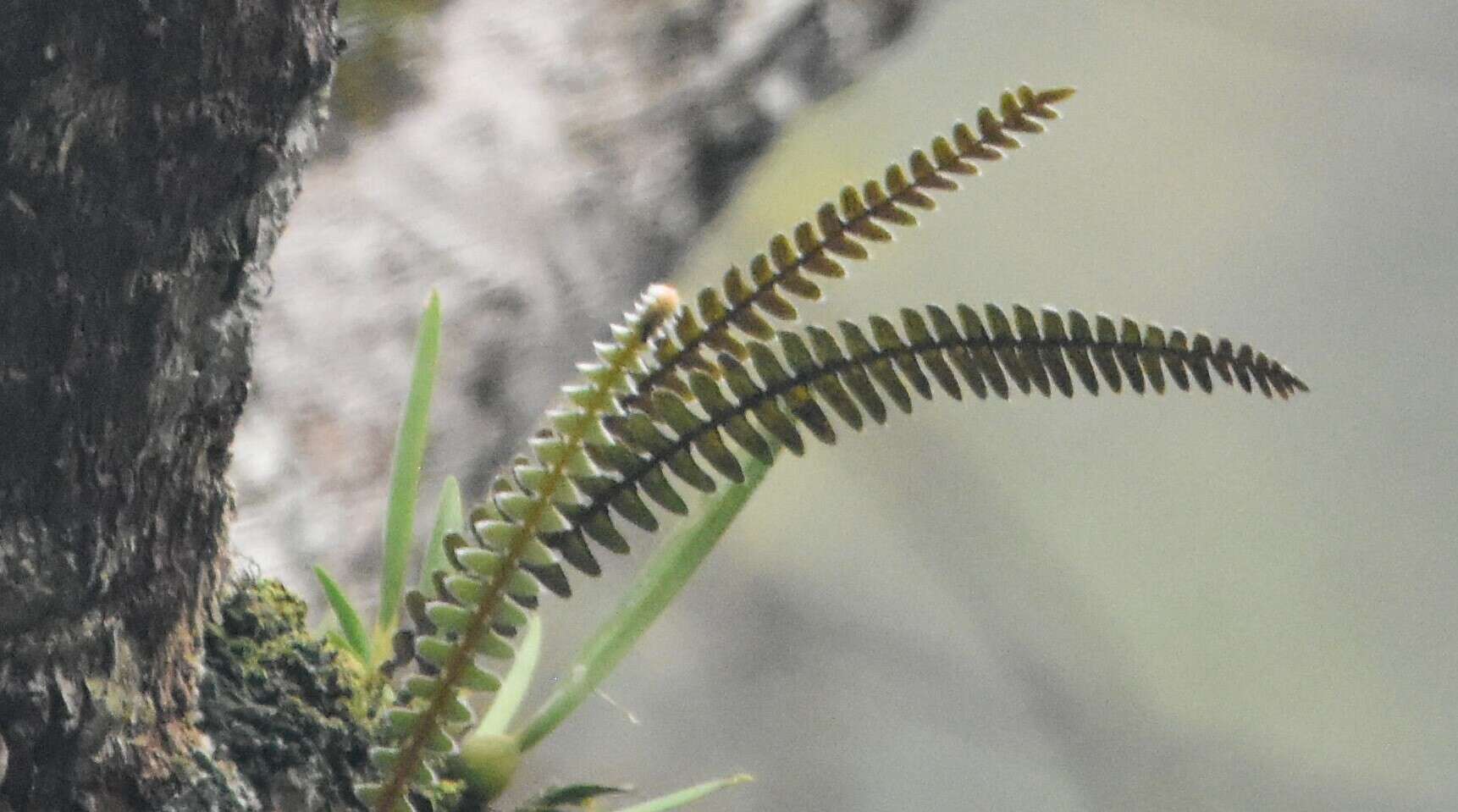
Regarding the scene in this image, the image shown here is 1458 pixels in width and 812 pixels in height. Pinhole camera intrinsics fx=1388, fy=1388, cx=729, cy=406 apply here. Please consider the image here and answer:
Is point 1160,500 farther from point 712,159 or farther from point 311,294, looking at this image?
point 311,294

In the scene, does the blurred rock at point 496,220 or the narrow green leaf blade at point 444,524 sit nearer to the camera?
the narrow green leaf blade at point 444,524

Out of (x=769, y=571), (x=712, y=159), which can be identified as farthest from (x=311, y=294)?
(x=769, y=571)

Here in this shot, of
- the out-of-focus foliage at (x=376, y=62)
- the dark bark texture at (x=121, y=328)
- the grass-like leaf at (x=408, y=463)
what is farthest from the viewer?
the out-of-focus foliage at (x=376, y=62)

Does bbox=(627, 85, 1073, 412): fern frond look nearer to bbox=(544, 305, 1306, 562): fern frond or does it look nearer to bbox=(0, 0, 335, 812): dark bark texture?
bbox=(544, 305, 1306, 562): fern frond

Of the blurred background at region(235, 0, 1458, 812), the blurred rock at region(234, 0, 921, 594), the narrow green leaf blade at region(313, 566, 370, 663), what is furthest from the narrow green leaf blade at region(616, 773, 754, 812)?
the blurred background at region(235, 0, 1458, 812)

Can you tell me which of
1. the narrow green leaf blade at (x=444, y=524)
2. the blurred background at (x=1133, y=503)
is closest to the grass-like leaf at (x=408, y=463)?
the narrow green leaf blade at (x=444, y=524)

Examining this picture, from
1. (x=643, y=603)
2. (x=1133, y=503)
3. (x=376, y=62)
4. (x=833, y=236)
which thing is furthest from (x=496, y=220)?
(x=1133, y=503)

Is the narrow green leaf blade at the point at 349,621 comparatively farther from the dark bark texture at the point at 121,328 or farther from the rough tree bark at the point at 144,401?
the dark bark texture at the point at 121,328

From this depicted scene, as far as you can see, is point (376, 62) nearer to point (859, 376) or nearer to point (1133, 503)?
point (859, 376)
